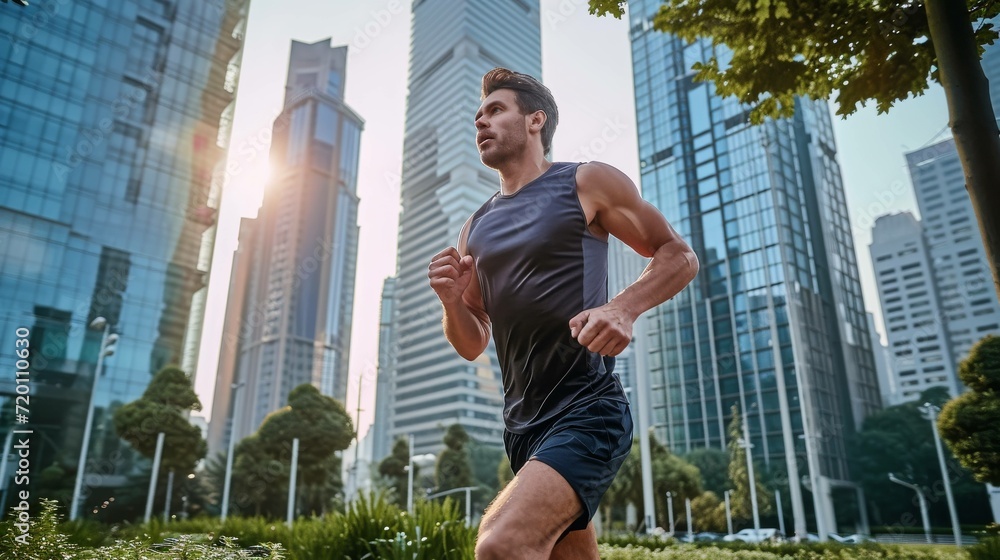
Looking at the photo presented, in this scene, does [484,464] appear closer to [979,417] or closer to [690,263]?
[979,417]

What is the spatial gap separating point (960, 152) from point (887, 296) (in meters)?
120

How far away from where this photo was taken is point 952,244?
96.8 metres

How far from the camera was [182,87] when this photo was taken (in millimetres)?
53594

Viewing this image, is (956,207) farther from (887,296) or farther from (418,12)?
(418,12)

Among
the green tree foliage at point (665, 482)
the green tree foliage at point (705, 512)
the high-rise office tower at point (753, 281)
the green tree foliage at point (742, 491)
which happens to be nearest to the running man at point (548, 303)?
the green tree foliage at point (665, 482)

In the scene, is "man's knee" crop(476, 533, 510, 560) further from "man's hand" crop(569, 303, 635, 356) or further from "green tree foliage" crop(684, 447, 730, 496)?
"green tree foliage" crop(684, 447, 730, 496)

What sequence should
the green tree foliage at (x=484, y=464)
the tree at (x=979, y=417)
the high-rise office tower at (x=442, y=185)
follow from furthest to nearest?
the high-rise office tower at (x=442, y=185) → the green tree foliage at (x=484, y=464) → the tree at (x=979, y=417)

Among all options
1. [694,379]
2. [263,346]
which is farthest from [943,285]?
[263,346]

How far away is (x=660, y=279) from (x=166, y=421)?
1232 inches

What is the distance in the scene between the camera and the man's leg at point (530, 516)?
4.62ft

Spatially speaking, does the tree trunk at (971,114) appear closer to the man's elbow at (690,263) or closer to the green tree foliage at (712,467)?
the man's elbow at (690,263)

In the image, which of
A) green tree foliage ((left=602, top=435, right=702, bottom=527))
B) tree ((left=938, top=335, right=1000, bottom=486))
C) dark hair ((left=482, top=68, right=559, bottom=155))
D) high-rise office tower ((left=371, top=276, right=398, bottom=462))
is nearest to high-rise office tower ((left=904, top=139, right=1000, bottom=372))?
green tree foliage ((left=602, top=435, right=702, bottom=527))

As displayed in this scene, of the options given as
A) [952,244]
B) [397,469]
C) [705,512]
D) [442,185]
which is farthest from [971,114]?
[442,185]

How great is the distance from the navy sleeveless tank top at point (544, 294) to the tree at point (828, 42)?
3.48m
